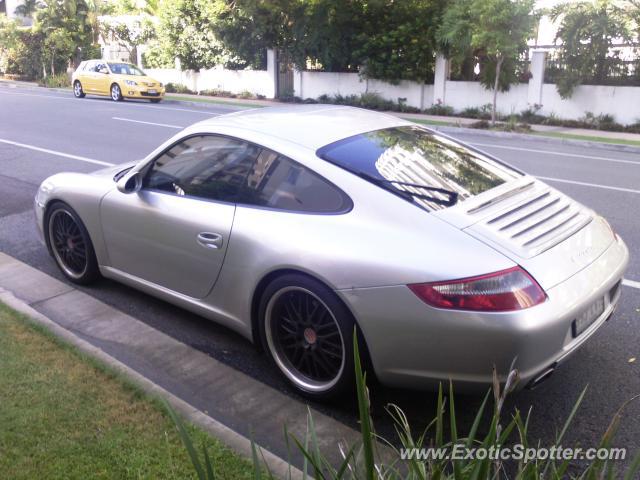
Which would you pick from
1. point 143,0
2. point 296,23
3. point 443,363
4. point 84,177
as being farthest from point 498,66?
point 143,0

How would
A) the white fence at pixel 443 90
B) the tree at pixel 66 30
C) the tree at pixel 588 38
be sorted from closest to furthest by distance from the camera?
the tree at pixel 588 38 < the white fence at pixel 443 90 < the tree at pixel 66 30

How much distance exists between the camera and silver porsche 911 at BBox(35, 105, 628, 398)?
3.18 meters

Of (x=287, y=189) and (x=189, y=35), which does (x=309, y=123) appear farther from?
(x=189, y=35)

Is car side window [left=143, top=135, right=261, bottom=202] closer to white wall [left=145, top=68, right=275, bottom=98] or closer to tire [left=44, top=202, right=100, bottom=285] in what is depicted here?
tire [left=44, top=202, right=100, bottom=285]

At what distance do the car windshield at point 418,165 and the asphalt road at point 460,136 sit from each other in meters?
1.17

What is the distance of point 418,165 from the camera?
159 inches

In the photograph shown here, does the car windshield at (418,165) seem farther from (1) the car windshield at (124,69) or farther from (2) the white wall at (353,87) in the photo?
(1) the car windshield at (124,69)

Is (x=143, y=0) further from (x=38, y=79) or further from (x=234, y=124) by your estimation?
(x=234, y=124)

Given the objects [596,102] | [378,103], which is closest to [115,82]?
[378,103]

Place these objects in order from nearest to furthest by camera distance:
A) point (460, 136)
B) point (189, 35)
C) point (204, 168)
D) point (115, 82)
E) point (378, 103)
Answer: point (204, 168)
point (460, 136)
point (378, 103)
point (115, 82)
point (189, 35)

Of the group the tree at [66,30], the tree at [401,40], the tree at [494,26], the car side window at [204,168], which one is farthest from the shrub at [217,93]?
the car side window at [204,168]

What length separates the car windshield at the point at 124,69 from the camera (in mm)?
25837

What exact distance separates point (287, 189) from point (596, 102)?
17890 millimetres

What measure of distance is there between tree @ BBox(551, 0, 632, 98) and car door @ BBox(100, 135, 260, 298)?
683 inches
